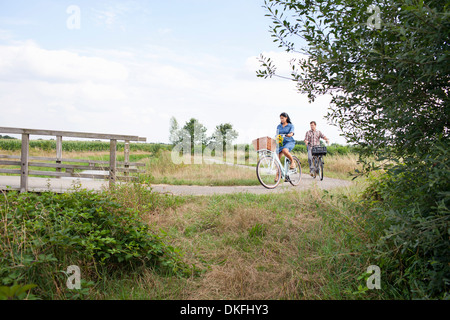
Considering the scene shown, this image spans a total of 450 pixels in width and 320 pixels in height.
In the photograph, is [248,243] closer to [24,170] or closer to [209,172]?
[24,170]

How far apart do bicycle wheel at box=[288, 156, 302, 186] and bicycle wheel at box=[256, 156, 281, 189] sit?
0.65 meters

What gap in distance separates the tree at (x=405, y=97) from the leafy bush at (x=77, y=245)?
8.69 feet

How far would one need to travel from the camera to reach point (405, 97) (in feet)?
9.70

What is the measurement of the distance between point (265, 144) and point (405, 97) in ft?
21.6

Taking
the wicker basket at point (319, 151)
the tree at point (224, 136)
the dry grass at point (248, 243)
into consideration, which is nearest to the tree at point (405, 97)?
the dry grass at point (248, 243)

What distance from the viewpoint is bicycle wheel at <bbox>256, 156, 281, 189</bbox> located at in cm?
938

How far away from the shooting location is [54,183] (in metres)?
9.11

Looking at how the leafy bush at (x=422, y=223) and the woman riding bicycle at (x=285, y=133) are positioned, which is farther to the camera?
the woman riding bicycle at (x=285, y=133)

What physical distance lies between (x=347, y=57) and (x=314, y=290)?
8.30ft

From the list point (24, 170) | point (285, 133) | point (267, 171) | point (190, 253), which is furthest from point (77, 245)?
point (285, 133)

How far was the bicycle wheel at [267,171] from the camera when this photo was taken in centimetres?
938

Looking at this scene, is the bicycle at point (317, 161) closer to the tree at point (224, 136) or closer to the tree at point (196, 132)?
the tree at point (224, 136)

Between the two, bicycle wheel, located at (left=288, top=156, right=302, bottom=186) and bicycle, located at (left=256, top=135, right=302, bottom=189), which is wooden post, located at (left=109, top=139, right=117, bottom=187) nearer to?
bicycle, located at (left=256, top=135, right=302, bottom=189)
